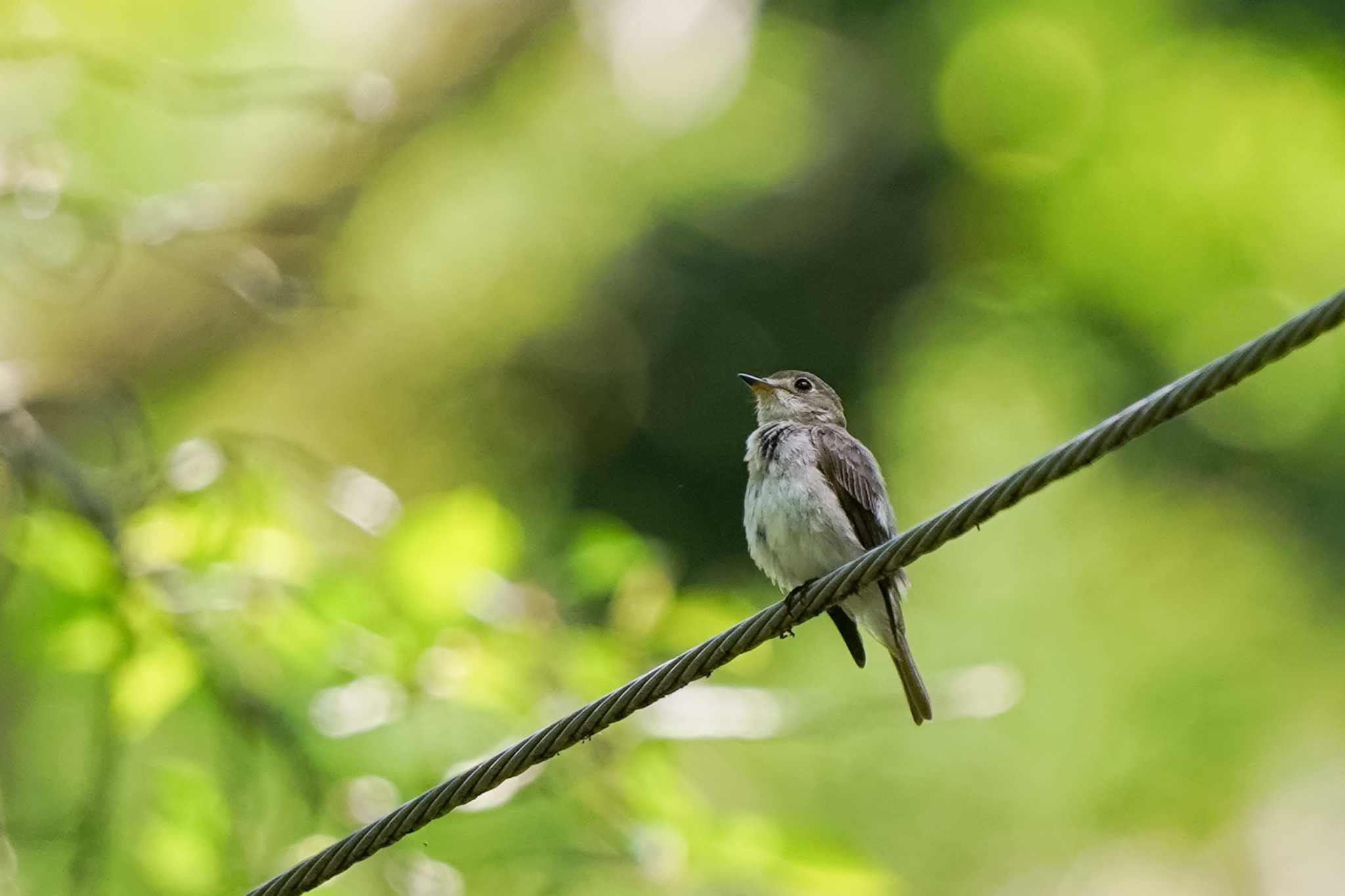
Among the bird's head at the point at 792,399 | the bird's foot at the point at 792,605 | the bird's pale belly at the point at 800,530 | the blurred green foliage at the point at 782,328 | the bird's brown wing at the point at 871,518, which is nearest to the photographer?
the bird's foot at the point at 792,605

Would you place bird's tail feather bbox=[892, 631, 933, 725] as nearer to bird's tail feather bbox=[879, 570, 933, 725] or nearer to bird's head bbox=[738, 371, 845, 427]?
bird's tail feather bbox=[879, 570, 933, 725]

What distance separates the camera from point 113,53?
802 cm

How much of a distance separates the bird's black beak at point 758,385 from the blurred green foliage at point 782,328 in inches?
44.8

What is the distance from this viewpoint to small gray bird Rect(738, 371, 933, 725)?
15.8ft

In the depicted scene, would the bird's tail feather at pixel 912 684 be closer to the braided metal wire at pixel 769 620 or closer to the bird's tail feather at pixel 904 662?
the bird's tail feather at pixel 904 662

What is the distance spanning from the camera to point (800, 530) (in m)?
4.80

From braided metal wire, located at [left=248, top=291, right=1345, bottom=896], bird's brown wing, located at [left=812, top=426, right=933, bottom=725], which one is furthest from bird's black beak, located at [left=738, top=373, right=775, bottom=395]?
braided metal wire, located at [left=248, top=291, right=1345, bottom=896]

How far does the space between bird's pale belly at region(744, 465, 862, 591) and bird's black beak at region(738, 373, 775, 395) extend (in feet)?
2.96

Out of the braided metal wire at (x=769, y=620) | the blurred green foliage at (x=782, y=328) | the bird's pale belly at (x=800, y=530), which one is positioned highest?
the blurred green foliage at (x=782, y=328)

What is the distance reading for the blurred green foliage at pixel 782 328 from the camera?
6.59 meters

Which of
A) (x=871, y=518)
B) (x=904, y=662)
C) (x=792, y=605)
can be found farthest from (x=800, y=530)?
(x=792, y=605)

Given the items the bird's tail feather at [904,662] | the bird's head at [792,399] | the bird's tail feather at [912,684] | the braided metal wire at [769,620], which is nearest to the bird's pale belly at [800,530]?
the bird's tail feather at [904,662]

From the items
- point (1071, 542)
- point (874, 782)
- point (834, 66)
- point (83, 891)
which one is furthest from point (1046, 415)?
point (83, 891)

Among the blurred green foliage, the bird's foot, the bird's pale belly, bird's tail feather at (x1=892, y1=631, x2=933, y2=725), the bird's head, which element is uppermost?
the blurred green foliage
